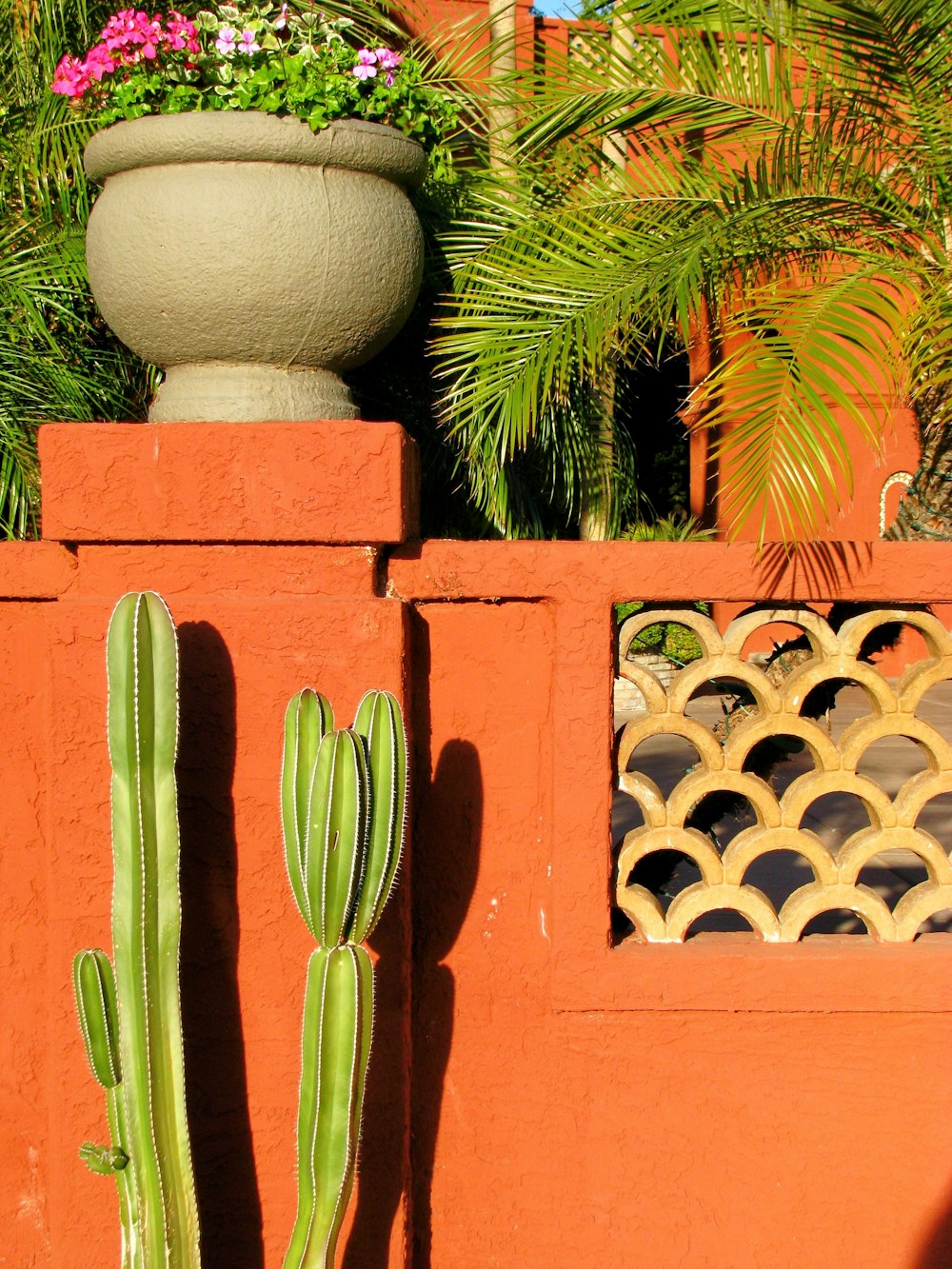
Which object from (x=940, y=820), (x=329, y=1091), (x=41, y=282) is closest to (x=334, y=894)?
(x=329, y=1091)

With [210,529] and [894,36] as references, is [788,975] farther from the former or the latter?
[894,36]

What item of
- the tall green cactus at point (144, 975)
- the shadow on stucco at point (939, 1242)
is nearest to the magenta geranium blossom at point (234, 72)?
the tall green cactus at point (144, 975)

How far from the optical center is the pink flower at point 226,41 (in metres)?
2.38

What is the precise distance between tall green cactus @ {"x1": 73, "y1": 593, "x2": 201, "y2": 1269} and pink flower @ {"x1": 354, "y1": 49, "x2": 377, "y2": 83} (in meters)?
1.10

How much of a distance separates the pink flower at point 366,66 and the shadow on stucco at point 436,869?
3.48 feet

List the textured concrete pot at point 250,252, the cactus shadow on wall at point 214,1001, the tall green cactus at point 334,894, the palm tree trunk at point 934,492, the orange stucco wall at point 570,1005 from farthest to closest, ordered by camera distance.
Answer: the palm tree trunk at point 934,492 → the orange stucco wall at point 570,1005 → the cactus shadow on wall at point 214,1001 → the textured concrete pot at point 250,252 → the tall green cactus at point 334,894

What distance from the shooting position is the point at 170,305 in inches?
93.9

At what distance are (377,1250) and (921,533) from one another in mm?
2028

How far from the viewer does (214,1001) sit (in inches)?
97.0

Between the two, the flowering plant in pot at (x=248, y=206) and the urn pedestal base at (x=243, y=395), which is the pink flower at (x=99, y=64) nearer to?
the flowering plant in pot at (x=248, y=206)

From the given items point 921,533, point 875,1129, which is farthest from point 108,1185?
point 921,533

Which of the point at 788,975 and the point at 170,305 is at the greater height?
the point at 170,305

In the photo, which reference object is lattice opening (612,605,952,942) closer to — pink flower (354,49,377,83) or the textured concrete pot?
the textured concrete pot

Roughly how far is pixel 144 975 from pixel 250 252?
4.32 feet
